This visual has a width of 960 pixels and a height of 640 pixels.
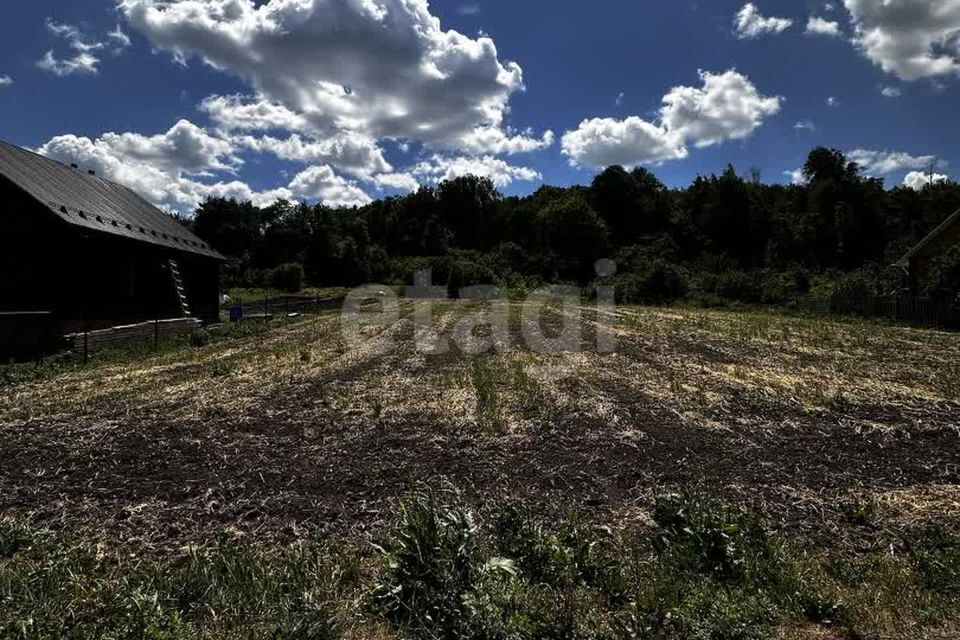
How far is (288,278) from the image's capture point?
5750cm

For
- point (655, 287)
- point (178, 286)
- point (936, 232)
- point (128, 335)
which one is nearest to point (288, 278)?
point (178, 286)

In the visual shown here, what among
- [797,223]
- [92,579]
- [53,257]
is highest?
[797,223]

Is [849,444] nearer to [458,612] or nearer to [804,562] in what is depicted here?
[804,562]

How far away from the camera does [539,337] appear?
58.9 feet

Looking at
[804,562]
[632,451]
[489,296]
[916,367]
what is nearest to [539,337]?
[916,367]

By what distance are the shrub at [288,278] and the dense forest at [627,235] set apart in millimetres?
146

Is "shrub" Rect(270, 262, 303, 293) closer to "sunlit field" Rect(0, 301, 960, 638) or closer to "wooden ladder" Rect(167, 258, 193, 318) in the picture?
"wooden ladder" Rect(167, 258, 193, 318)

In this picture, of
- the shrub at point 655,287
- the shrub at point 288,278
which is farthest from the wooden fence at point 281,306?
the shrub at point 288,278

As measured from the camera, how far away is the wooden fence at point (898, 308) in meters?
24.3

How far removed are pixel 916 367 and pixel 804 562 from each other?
11615 mm

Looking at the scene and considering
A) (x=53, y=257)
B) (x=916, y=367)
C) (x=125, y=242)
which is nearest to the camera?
(x=916, y=367)

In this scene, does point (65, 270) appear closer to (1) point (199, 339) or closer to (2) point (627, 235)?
(1) point (199, 339)

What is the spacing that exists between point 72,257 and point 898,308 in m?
33.9

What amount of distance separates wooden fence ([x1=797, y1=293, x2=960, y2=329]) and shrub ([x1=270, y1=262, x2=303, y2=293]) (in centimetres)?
4545
